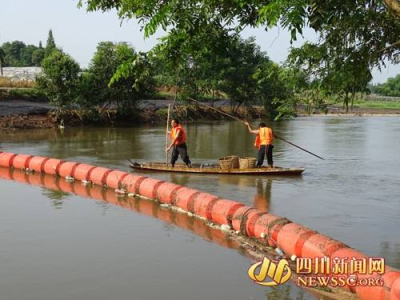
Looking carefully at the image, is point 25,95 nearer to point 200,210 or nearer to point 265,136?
point 265,136

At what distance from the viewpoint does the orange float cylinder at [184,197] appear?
402 inches

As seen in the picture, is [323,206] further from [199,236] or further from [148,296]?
[148,296]

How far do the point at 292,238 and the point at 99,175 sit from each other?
703 centimetres

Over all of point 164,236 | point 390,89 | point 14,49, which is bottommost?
point 164,236

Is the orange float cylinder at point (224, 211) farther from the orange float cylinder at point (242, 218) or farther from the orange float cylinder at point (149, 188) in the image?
the orange float cylinder at point (149, 188)

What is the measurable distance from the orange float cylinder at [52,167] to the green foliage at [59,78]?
64.7 ft

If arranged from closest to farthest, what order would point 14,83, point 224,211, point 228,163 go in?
point 224,211 → point 228,163 → point 14,83

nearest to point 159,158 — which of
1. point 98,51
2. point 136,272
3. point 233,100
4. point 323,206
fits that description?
point 323,206

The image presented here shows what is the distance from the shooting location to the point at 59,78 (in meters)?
33.3

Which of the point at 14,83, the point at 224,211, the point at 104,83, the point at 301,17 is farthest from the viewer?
the point at 14,83

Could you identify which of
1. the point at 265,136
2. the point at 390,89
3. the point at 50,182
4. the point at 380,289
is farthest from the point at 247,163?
the point at 390,89

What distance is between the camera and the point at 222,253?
782 centimetres

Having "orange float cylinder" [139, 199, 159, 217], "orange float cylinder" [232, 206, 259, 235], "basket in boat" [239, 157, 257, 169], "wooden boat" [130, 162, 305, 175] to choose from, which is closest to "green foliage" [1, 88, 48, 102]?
"wooden boat" [130, 162, 305, 175]

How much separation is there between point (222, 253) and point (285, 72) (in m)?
3.23
